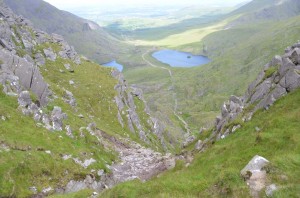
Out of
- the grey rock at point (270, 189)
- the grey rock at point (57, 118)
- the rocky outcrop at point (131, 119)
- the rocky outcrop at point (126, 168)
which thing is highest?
the grey rock at point (270, 189)

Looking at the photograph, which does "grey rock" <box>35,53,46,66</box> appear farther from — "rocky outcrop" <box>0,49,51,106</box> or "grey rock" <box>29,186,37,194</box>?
"grey rock" <box>29,186,37,194</box>

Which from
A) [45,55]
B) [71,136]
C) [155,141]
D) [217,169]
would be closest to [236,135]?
[217,169]

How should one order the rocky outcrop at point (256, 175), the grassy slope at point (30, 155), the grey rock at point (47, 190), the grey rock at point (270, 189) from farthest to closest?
the grey rock at point (47, 190) → the grassy slope at point (30, 155) → the rocky outcrop at point (256, 175) → the grey rock at point (270, 189)

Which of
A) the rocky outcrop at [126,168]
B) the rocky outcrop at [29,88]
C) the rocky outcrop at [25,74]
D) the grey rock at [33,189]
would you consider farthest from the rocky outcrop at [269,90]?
the rocky outcrop at [25,74]

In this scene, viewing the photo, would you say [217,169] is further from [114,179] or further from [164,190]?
[114,179]

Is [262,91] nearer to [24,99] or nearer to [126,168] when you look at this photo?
[126,168]

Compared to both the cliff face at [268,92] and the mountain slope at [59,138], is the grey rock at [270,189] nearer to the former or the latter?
the mountain slope at [59,138]

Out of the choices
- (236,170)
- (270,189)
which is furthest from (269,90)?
(270,189)

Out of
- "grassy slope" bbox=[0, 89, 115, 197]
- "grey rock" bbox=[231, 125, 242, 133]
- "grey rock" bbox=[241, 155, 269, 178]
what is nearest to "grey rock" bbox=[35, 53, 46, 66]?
"grassy slope" bbox=[0, 89, 115, 197]
